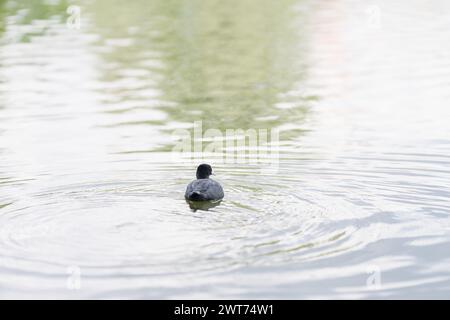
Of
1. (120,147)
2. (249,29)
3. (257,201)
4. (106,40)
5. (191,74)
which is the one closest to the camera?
(257,201)

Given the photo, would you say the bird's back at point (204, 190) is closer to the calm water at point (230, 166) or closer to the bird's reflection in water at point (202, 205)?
the bird's reflection in water at point (202, 205)

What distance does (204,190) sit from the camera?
12453 mm

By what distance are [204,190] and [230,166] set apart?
2.27 meters

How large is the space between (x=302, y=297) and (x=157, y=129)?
9271 millimetres

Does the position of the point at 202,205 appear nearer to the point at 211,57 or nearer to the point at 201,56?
the point at 211,57

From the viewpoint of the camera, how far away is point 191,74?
79.3 feet

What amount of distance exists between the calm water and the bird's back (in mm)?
176

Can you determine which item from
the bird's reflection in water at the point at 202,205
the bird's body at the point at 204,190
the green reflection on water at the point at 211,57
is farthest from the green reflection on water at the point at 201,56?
the bird's reflection in water at the point at 202,205

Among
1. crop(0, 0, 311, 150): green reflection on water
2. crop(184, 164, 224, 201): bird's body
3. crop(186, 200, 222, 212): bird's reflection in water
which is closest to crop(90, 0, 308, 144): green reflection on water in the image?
crop(0, 0, 311, 150): green reflection on water

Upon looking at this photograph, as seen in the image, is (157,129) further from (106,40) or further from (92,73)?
(106,40)

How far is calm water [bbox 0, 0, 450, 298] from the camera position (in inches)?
380

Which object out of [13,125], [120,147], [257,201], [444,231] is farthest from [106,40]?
[444,231]

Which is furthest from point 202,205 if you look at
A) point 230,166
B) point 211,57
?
point 211,57
